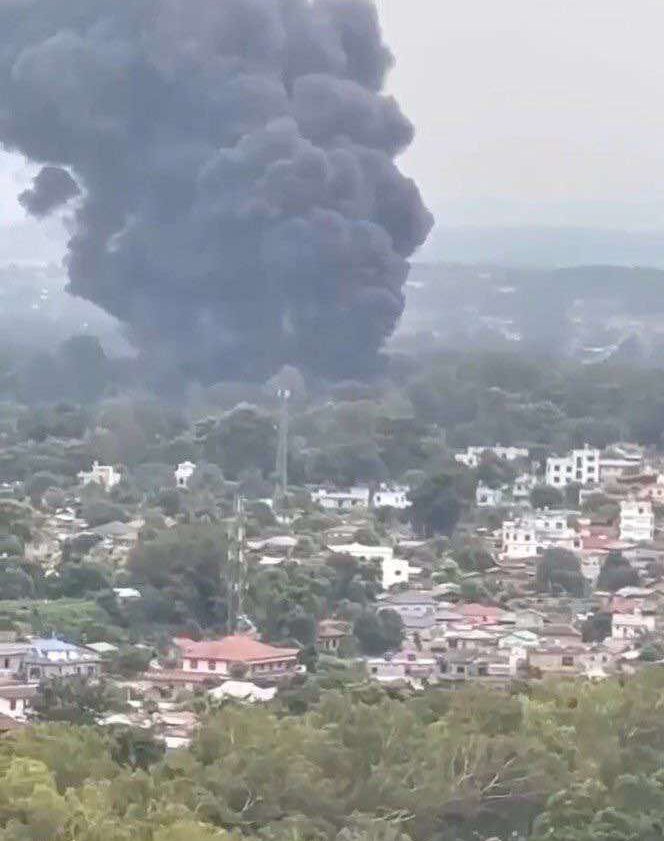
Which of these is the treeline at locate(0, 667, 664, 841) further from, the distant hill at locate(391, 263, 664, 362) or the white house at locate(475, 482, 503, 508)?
the distant hill at locate(391, 263, 664, 362)

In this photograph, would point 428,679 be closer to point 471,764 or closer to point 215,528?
point 471,764

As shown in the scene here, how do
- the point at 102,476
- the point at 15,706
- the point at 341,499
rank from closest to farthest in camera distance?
1. the point at 15,706
2. the point at 341,499
3. the point at 102,476

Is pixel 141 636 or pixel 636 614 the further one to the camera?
pixel 636 614

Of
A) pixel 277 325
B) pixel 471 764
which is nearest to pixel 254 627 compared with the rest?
pixel 471 764

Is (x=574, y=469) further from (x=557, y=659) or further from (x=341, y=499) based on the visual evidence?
(x=557, y=659)

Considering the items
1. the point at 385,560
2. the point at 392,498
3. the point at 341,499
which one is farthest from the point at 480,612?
the point at 341,499

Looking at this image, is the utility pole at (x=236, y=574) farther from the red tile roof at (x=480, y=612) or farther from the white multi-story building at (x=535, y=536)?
the white multi-story building at (x=535, y=536)

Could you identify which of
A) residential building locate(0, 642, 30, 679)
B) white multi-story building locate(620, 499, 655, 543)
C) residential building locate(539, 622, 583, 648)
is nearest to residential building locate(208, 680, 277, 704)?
residential building locate(0, 642, 30, 679)
